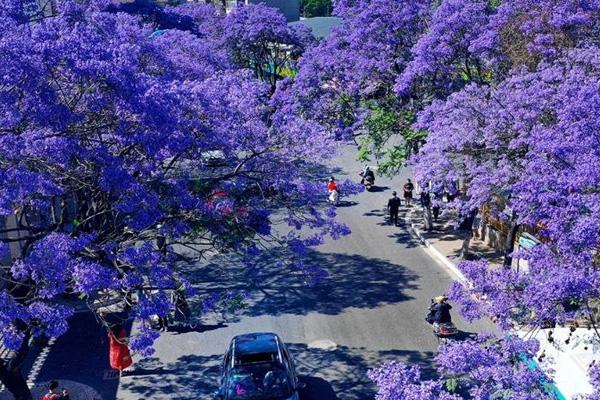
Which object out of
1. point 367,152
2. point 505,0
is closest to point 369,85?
point 367,152

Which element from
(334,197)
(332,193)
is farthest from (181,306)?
(334,197)

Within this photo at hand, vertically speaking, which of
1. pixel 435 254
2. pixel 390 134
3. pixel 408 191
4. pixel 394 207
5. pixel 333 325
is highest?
pixel 390 134

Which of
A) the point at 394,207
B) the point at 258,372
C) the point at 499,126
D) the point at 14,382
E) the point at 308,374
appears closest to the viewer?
the point at 14,382

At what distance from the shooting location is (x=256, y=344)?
1342 cm

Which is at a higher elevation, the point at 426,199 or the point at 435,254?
the point at 426,199

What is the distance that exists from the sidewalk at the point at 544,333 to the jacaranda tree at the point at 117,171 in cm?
472

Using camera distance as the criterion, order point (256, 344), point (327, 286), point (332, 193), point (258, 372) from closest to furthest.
→ point (258, 372), point (256, 344), point (327, 286), point (332, 193)

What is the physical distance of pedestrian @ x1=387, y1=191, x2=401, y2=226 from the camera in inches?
923

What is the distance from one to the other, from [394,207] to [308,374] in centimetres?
1029

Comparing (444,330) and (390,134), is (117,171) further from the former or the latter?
(390,134)

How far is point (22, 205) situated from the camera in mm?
11211

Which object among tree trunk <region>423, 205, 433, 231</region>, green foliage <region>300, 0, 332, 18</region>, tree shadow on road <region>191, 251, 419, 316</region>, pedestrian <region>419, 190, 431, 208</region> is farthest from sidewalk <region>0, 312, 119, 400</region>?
green foliage <region>300, 0, 332, 18</region>

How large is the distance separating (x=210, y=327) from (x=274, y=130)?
5331mm

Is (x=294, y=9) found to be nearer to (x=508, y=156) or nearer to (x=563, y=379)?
(x=508, y=156)
